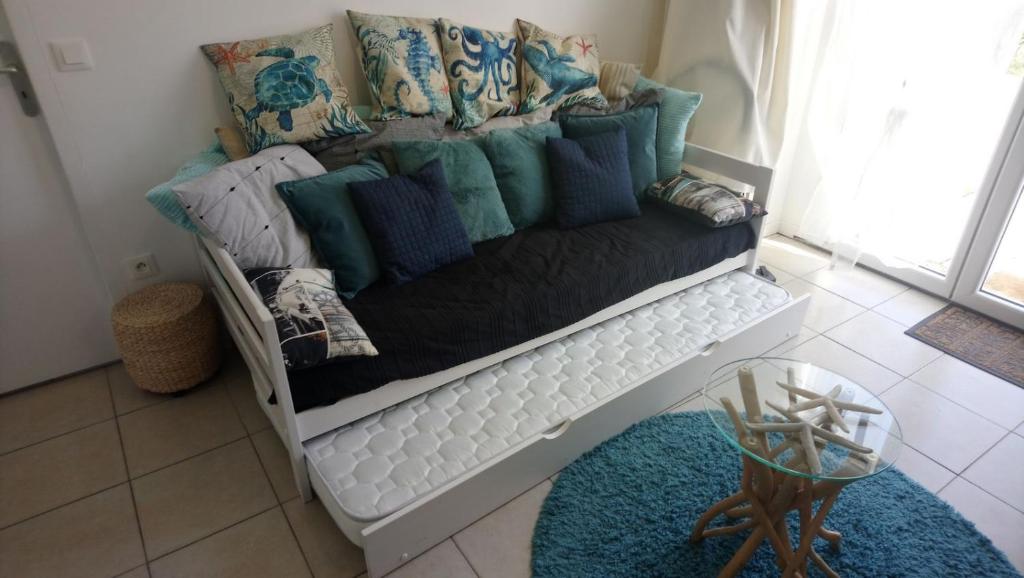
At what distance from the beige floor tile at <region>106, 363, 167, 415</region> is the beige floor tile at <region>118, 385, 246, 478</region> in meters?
0.04

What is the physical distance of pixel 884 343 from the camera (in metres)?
2.70

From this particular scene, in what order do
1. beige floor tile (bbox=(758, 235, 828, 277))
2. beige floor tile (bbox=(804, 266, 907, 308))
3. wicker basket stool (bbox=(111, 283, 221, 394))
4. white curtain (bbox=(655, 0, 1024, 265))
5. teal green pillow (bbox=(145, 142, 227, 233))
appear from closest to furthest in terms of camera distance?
teal green pillow (bbox=(145, 142, 227, 233)) < wicker basket stool (bbox=(111, 283, 221, 394)) < white curtain (bbox=(655, 0, 1024, 265)) < beige floor tile (bbox=(804, 266, 907, 308)) < beige floor tile (bbox=(758, 235, 828, 277))

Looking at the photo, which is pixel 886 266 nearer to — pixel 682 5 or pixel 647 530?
pixel 682 5

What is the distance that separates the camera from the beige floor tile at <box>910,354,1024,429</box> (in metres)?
2.31

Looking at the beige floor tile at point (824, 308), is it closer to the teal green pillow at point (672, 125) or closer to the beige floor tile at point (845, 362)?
the beige floor tile at point (845, 362)

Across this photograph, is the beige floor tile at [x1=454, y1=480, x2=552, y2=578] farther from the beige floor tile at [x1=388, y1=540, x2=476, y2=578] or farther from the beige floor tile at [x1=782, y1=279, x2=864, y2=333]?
the beige floor tile at [x1=782, y1=279, x2=864, y2=333]

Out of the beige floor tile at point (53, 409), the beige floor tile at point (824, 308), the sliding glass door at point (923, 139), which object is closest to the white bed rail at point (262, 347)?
the beige floor tile at point (53, 409)

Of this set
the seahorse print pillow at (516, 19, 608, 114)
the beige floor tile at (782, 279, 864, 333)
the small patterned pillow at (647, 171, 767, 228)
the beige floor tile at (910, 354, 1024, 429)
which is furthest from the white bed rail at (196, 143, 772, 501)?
the beige floor tile at (910, 354, 1024, 429)

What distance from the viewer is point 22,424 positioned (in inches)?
83.8

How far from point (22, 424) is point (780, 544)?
245cm

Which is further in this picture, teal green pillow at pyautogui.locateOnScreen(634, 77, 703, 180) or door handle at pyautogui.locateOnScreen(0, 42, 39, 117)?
teal green pillow at pyautogui.locateOnScreen(634, 77, 703, 180)

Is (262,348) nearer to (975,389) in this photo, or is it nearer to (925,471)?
(925,471)

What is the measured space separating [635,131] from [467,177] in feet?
2.86

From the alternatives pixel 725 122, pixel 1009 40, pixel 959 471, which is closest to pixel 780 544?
pixel 959 471
